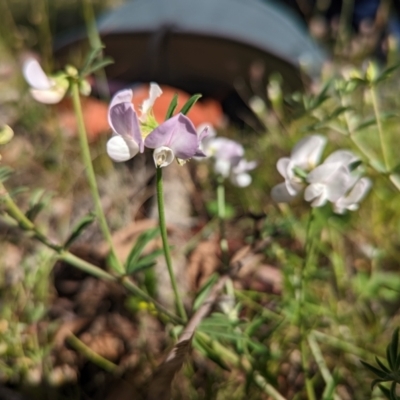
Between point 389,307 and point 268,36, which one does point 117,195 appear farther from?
point 268,36

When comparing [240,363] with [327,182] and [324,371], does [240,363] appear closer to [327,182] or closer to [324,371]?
[324,371]

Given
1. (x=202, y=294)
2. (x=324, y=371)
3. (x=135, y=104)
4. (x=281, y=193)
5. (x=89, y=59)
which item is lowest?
(x=135, y=104)

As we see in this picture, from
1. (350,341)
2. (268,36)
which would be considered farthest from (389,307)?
(268,36)

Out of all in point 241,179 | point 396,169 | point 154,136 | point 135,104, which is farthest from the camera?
point 135,104

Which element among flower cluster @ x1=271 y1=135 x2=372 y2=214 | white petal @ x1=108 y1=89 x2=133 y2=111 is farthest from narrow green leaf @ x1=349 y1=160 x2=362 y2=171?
white petal @ x1=108 y1=89 x2=133 y2=111

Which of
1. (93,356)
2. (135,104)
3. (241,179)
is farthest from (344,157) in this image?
(135,104)

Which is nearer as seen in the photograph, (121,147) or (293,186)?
(121,147)
